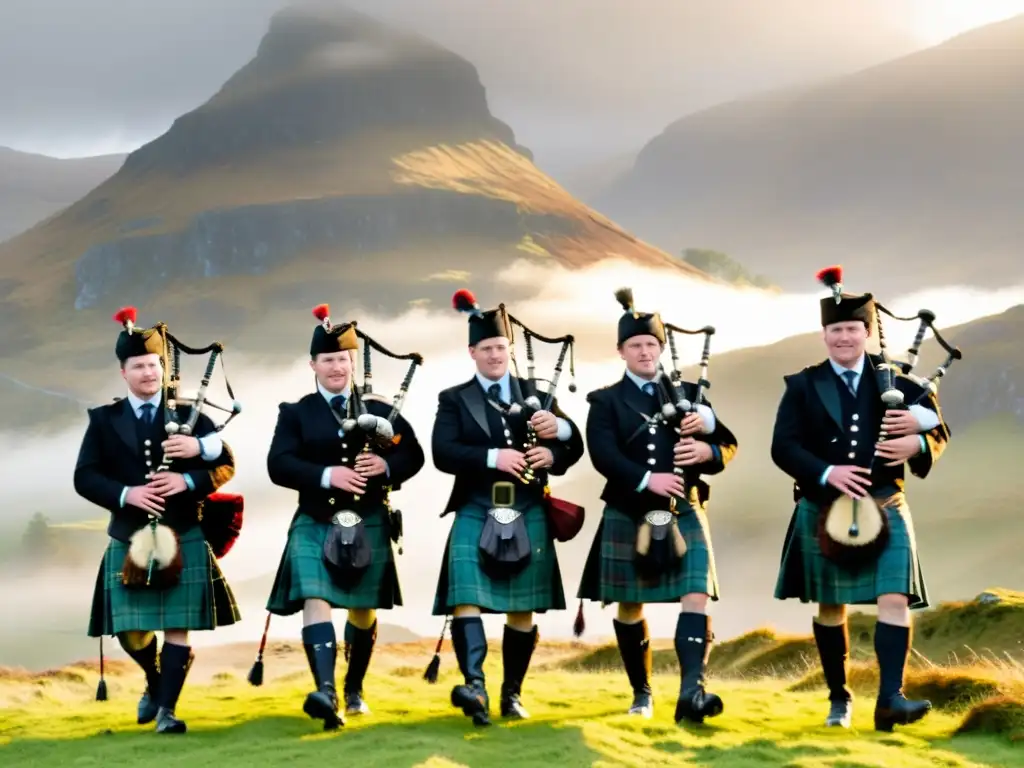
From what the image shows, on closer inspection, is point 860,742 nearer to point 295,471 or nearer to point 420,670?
point 295,471

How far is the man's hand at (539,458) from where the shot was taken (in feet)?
25.9

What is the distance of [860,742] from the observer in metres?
7.34

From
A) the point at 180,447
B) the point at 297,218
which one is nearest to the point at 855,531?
the point at 180,447

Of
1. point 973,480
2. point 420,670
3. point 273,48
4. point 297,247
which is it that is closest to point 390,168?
point 297,247

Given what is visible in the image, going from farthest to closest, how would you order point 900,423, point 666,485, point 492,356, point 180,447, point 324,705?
point 492,356 → point 180,447 → point 666,485 → point 900,423 → point 324,705

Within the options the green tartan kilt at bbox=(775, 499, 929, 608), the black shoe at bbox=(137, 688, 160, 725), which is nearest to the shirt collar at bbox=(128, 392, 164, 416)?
the black shoe at bbox=(137, 688, 160, 725)

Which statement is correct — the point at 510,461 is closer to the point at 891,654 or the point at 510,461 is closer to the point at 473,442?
the point at 473,442

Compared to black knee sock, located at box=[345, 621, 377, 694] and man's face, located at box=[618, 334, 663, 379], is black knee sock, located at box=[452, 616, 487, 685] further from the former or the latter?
man's face, located at box=[618, 334, 663, 379]

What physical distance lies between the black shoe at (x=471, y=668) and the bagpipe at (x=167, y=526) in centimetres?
162

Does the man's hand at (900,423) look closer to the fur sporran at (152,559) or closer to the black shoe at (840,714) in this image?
the black shoe at (840,714)

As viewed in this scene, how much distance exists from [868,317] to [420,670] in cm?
656

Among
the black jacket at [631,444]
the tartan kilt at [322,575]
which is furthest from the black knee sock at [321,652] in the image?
the black jacket at [631,444]

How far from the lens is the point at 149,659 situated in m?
8.27

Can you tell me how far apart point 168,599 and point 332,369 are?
1626 mm
